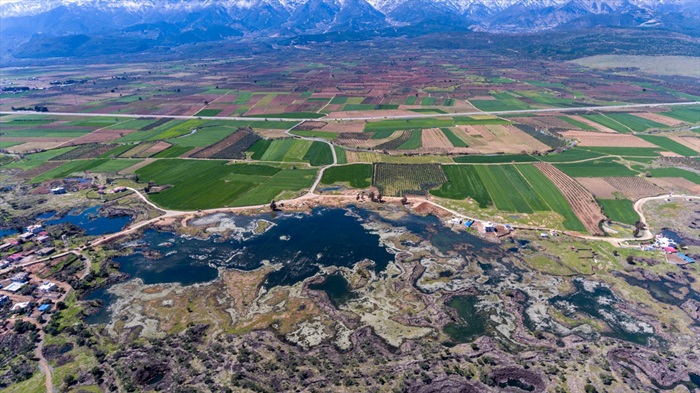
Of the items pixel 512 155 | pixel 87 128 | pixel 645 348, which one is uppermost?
pixel 87 128

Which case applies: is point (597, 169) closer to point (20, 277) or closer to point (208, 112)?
point (20, 277)

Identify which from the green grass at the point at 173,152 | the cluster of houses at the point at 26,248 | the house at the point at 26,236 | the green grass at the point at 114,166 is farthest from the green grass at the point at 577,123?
the house at the point at 26,236

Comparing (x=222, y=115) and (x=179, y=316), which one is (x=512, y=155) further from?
(x=222, y=115)

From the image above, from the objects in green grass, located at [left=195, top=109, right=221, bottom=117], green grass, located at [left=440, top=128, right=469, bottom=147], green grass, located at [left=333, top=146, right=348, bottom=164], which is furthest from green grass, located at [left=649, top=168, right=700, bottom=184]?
green grass, located at [left=195, top=109, right=221, bottom=117]

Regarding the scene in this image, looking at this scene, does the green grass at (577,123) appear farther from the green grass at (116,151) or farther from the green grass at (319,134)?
the green grass at (116,151)

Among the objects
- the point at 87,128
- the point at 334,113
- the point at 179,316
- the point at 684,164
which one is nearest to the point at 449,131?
the point at 334,113

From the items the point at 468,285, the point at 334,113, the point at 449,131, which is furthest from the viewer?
the point at 334,113
